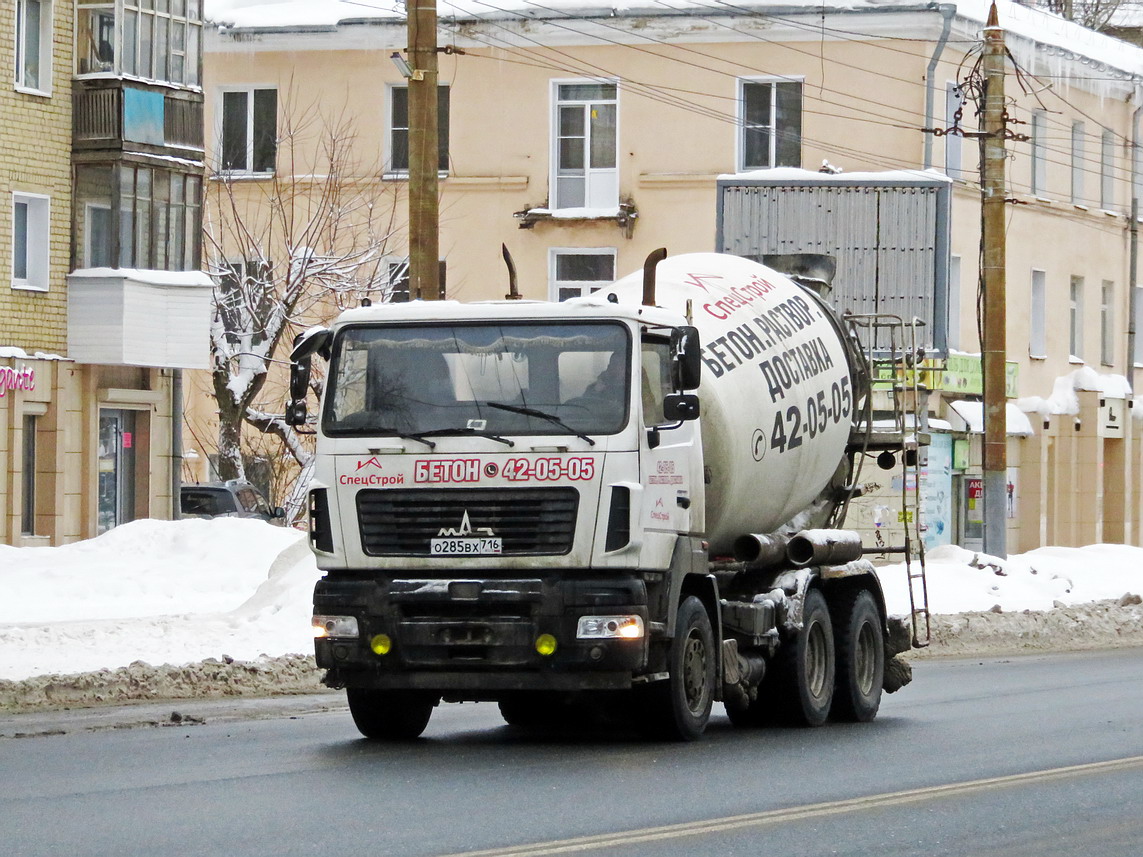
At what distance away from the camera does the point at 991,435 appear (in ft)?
98.0

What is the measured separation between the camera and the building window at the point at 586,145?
45.2 meters

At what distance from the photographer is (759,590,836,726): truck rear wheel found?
50.2ft

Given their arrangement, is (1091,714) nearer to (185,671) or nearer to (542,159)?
(185,671)

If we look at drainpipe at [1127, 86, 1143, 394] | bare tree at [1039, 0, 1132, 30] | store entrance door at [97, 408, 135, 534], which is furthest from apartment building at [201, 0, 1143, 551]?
bare tree at [1039, 0, 1132, 30]

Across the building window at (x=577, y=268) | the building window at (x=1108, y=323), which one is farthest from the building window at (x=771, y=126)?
the building window at (x=1108, y=323)

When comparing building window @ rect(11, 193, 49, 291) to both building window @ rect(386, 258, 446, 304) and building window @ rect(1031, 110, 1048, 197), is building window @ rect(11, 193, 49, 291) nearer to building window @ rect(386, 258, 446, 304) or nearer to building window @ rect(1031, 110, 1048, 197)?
building window @ rect(386, 258, 446, 304)

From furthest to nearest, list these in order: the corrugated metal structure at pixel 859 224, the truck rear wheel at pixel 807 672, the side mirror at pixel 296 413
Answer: the corrugated metal structure at pixel 859 224 < the truck rear wheel at pixel 807 672 < the side mirror at pixel 296 413

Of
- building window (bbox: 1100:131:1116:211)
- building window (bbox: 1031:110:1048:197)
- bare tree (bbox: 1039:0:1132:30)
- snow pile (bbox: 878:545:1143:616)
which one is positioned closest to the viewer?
snow pile (bbox: 878:545:1143:616)

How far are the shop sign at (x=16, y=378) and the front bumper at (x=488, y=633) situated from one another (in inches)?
825

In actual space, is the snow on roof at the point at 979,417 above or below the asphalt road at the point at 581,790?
above

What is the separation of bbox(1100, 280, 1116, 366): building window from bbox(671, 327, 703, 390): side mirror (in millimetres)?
39112

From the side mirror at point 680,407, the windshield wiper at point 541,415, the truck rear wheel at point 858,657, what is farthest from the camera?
the truck rear wheel at point 858,657

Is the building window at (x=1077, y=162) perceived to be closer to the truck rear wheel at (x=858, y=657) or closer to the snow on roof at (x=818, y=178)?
the snow on roof at (x=818, y=178)

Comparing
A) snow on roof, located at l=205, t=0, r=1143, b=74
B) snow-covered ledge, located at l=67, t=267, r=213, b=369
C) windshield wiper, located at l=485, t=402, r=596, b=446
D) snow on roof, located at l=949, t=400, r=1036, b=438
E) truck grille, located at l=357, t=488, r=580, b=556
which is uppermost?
snow on roof, located at l=205, t=0, r=1143, b=74
